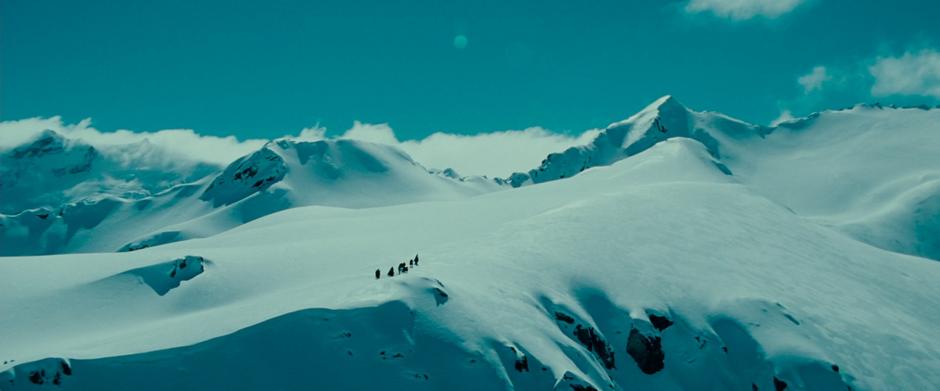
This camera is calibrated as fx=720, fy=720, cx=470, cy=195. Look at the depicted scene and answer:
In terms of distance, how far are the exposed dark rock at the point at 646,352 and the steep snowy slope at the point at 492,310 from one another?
5.4 inches

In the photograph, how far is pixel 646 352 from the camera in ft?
165

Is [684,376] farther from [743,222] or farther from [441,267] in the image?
[743,222]

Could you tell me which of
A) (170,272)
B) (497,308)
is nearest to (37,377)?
(170,272)

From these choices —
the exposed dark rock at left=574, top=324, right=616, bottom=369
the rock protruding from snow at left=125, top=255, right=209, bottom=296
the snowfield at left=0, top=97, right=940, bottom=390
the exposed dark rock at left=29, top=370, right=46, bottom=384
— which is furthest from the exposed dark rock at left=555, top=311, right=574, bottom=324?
the exposed dark rock at left=29, top=370, right=46, bottom=384

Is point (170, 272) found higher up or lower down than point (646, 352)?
higher up

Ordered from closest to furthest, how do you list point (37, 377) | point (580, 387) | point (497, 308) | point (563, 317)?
point (37, 377)
point (580, 387)
point (497, 308)
point (563, 317)

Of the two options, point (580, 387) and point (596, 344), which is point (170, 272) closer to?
point (596, 344)

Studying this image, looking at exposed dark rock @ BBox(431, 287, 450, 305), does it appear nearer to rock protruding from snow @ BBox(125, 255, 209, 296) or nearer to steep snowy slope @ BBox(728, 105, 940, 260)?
rock protruding from snow @ BBox(125, 255, 209, 296)

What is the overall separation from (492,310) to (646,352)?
12826mm

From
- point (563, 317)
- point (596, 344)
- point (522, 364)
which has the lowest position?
point (522, 364)

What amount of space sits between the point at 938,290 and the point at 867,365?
31.6 metres

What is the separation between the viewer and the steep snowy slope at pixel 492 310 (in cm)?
3897

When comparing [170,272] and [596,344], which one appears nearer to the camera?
[596,344]

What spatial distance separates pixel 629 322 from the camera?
5172 cm
